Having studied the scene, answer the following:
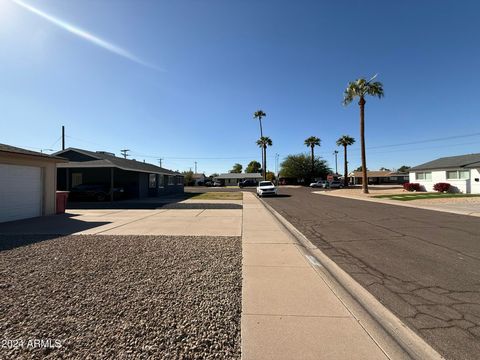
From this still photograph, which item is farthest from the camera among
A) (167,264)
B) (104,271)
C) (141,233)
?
(141,233)

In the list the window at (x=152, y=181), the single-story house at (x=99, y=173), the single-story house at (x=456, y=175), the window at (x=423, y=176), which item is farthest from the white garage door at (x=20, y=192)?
the window at (x=423, y=176)

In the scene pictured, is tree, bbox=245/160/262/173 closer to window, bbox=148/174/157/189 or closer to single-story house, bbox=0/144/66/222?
window, bbox=148/174/157/189

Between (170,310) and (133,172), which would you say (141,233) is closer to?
(170,310)

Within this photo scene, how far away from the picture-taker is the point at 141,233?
8531 millimetres

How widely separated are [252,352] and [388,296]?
2591mm

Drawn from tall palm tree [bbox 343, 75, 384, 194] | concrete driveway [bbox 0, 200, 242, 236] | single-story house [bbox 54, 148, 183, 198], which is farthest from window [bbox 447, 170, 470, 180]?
single-story house [bbox 54, 148, 183, 198]

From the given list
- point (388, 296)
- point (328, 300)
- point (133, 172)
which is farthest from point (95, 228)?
point (133, 172)

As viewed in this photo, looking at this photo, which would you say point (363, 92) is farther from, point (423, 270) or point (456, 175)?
point (423, 270)

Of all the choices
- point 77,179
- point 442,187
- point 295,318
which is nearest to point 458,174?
point 442,187

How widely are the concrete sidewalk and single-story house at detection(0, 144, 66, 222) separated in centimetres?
1106

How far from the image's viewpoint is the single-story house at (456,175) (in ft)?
87.1

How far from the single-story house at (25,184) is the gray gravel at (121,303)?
6.37 metres

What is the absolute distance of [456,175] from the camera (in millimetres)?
28594

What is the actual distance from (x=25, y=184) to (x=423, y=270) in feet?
48.6
